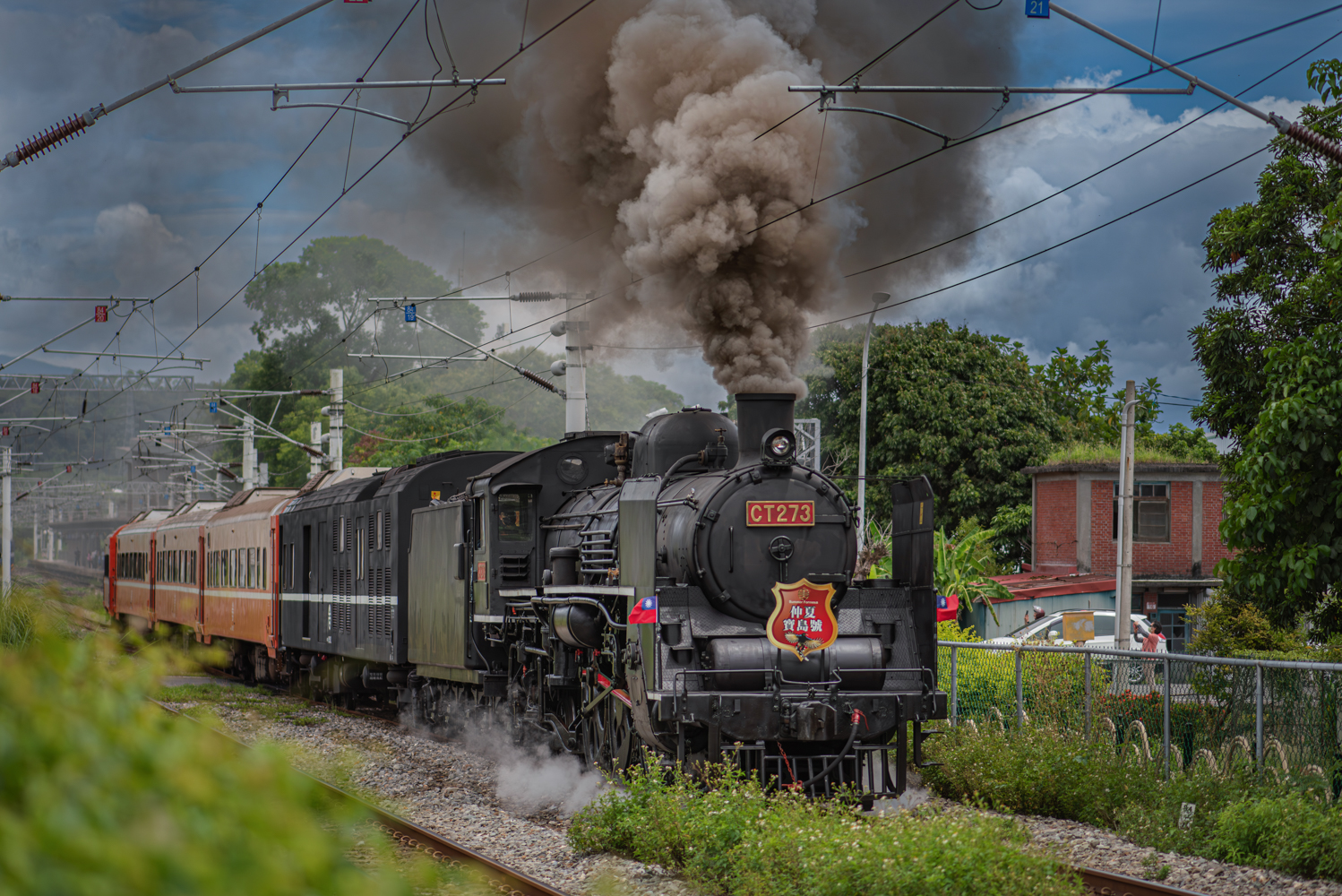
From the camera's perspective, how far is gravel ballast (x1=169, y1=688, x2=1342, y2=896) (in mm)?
7617

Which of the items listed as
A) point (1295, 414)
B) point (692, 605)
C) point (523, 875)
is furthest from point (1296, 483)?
point (523, 875)

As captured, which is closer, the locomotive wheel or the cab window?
the locomotive wheel

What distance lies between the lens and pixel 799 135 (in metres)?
12.0

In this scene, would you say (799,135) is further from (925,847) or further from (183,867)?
(183,867)

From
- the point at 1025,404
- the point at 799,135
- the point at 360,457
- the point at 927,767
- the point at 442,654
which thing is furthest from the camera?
the point at 360,457

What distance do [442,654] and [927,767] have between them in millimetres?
5722

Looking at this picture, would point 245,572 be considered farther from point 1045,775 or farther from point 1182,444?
point 1182,444

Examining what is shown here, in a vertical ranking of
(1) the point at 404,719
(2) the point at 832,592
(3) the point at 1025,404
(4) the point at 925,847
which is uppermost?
(3) the point at 1025,404

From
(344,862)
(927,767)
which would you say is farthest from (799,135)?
(344,862)

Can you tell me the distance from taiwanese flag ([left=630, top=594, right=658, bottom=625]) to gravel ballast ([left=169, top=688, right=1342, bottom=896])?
1.70m

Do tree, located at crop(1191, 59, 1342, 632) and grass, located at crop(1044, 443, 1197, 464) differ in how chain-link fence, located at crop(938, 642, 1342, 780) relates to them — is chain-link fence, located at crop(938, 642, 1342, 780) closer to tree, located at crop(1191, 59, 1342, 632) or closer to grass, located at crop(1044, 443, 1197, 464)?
tree, located at crop(1191, 59, 1342, 632)

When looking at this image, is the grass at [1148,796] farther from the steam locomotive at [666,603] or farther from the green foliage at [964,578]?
the green foliage at [964,578]

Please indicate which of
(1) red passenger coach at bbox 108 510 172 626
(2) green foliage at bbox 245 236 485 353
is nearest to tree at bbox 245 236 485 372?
(2) green foliage at bbox 245 236 485 353

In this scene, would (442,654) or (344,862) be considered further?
(442,654)
